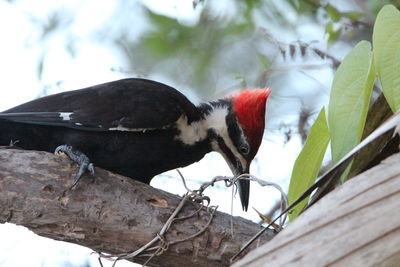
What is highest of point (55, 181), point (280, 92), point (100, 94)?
point (280, 92)

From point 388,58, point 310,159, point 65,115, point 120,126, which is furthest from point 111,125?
point 388,58

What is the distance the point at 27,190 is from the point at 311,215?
117 centimetres

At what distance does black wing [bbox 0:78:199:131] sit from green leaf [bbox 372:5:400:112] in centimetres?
125

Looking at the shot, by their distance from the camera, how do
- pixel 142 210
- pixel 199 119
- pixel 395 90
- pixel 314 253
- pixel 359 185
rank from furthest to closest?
pixel 199 119 < pixel 142 210 < pixel 395 90 < pixel 359 185 < pixel 314 253

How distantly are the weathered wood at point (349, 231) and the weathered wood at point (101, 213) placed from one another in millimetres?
1048

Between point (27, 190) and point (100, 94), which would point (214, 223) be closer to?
point (27, 190)

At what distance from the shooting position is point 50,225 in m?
2.20

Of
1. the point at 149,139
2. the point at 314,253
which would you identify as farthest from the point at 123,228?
the point at 314,253

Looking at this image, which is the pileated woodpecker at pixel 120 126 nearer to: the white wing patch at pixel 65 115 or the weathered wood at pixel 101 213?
the white wing patch at pixel 65 115

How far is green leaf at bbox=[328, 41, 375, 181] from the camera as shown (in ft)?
5.97

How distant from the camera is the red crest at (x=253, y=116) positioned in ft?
10.3

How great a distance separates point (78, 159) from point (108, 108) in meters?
0.41

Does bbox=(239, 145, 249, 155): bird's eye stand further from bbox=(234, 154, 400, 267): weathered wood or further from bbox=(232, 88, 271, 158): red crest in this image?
bbox=(234, 154, 400, 267): weathered wood

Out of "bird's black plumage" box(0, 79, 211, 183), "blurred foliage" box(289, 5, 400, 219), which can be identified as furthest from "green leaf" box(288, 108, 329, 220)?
"bird's black plumage" box(0, 79, 211, 183)
